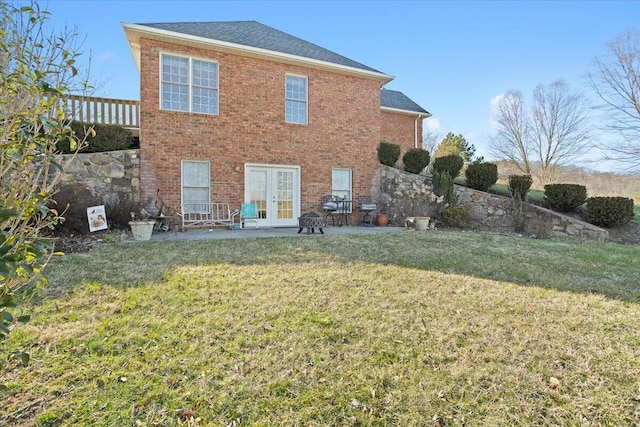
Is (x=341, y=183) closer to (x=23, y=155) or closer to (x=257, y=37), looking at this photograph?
(x=257, y=37)

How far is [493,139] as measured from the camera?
27.0 m

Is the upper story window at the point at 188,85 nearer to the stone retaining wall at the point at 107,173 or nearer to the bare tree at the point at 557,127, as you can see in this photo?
the stone retaining wall at the point at 107,173

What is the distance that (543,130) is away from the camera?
25.0 m

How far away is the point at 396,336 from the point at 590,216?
10281 mm

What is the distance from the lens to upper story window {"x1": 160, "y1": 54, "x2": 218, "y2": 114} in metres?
9.91

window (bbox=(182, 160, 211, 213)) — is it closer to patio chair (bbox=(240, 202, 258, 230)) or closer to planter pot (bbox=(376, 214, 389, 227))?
patio chair (bbox=(240, 202, 258, 230))

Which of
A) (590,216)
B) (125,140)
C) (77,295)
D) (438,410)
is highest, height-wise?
(125,140)

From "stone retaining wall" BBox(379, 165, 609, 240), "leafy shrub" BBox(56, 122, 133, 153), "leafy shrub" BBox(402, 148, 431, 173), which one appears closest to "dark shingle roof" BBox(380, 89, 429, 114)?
"leafy shrub" BBox(402, 148, 431, 173)

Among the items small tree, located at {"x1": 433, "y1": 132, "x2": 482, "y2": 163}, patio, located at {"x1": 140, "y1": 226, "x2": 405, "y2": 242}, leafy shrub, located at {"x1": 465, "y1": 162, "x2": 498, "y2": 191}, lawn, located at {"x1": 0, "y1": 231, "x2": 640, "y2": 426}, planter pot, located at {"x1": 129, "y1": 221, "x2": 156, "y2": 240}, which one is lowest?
lawn, located at {"x1": 0, "y1": 231, "x2": 640, "y2": 426}

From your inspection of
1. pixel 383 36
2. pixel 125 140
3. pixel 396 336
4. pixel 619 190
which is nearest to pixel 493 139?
pixel 619 190

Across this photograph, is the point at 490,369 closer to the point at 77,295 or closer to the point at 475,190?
the point at 77,295

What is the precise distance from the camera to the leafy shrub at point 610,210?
9.64 meters

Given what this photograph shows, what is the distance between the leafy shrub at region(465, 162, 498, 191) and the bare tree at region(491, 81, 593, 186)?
1633cm

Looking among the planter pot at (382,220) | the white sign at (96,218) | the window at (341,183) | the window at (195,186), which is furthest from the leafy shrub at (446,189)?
the white sign at (96,218)
